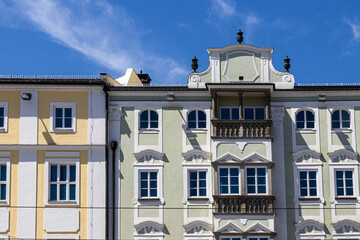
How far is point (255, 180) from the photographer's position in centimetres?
3997

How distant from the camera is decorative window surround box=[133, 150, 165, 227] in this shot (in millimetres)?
39969

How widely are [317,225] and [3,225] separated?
1683 cm

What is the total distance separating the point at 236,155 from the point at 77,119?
8.95 metres

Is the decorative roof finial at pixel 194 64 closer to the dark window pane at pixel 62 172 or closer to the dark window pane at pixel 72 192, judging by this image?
the dark window pane at pixel 62 172

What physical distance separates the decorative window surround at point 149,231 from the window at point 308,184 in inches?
313

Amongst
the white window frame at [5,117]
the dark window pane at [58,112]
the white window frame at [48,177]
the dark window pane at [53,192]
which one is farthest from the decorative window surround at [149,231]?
the white window frame at [5,117]

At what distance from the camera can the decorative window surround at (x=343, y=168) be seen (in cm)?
4006

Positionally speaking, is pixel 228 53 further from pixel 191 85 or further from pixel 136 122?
pixel 136 122

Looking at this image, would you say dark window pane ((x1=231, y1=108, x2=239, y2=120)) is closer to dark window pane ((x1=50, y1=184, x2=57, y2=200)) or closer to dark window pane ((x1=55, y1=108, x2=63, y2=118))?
dark window pane ((x1=55, y1=108, x2=63, y2=118))

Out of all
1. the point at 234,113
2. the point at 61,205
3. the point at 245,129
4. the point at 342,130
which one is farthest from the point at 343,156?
the point at 61,205

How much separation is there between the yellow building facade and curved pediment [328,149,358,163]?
12.5m

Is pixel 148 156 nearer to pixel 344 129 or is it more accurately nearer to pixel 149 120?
pixel 149 120

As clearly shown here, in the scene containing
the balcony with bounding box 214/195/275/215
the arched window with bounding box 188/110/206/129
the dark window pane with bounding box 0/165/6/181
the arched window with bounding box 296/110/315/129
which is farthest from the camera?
the arched window with bounding box 296/110/315/129

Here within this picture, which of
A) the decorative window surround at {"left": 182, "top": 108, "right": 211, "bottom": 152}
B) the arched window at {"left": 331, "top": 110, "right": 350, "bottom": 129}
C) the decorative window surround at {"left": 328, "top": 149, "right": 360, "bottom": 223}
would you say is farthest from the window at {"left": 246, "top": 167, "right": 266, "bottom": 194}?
the arched window at {"left": 331, "top": 110, "right": 350, "bottom": 129}
